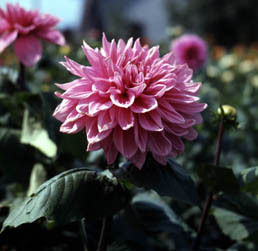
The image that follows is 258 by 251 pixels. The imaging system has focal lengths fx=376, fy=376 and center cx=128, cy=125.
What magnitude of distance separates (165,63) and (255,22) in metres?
13.9

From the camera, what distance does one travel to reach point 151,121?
0.78 metres

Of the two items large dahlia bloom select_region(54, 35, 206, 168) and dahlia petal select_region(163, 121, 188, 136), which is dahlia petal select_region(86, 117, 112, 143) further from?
dahlia petal select_region(163, 121, 188, 136)

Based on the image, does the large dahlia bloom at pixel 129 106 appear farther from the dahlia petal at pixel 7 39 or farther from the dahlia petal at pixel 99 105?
the dahlia petal at pixel 7 39

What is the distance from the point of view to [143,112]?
29.8 inches

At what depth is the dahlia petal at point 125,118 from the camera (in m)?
0.74

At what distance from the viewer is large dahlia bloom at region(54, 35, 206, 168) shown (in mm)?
761

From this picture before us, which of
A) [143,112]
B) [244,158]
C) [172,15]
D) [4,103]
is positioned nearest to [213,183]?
[143,112]

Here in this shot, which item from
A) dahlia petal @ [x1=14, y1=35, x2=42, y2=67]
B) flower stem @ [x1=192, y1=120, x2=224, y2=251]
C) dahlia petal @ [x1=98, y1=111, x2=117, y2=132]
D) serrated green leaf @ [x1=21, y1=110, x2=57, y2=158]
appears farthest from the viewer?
dahlia petal @ [x1=14, y1=35, x2=42, y2=67]

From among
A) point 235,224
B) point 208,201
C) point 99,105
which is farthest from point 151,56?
point 235,224

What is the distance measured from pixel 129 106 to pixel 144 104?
0.03 m

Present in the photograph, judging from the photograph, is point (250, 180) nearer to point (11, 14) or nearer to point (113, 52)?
point (113, 52)

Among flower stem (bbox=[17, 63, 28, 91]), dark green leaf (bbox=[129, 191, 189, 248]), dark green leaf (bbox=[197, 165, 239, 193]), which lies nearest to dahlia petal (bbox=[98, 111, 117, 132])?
dark green leaf (bbox=[197, 165, 239, 193])

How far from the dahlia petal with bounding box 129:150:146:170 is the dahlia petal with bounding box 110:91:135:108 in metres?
0.11

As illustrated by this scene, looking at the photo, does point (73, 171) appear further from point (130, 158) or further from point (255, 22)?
point (255, 22)
